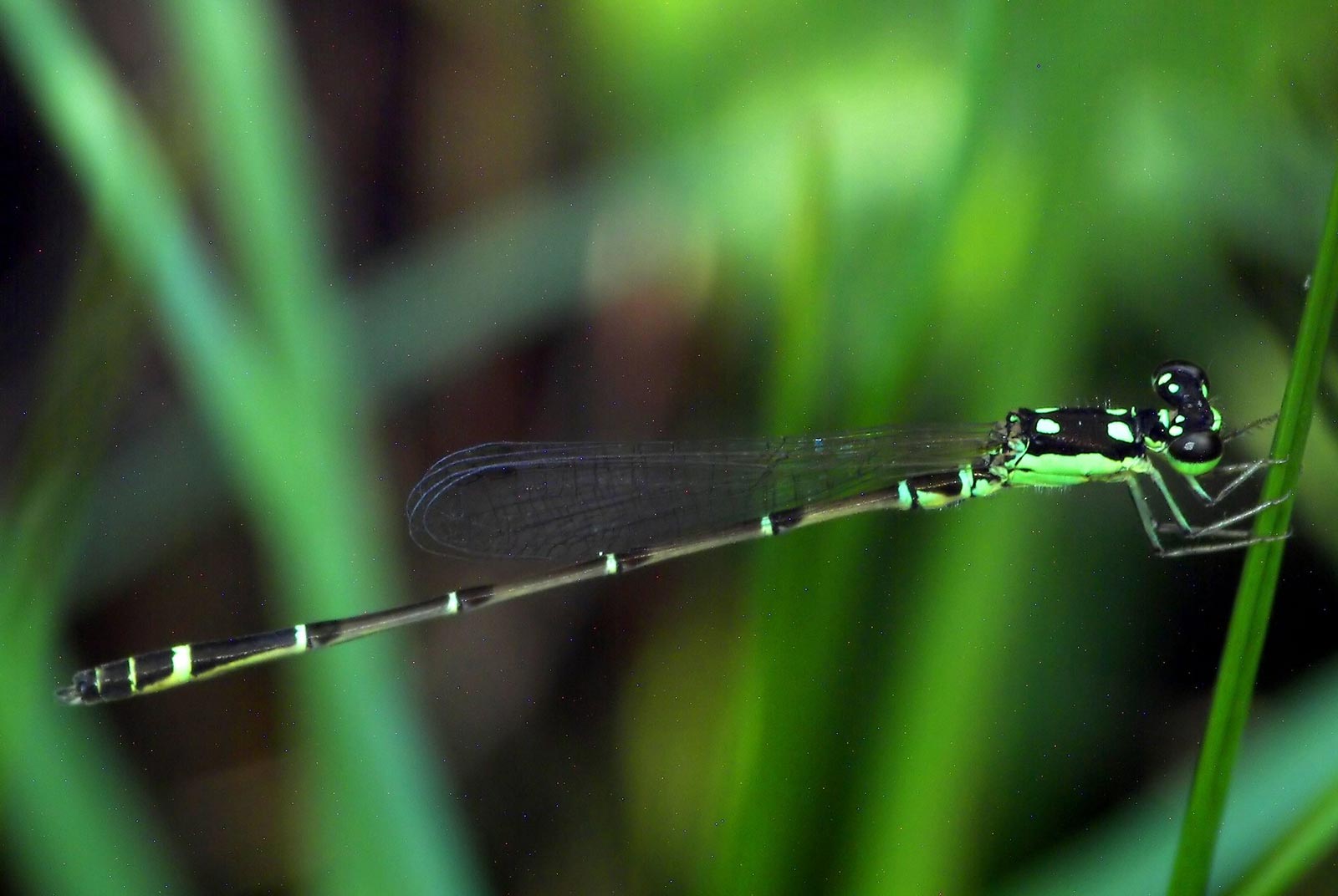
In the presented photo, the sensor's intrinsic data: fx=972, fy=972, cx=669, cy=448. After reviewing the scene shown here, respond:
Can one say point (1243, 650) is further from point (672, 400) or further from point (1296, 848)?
point (672, 400)

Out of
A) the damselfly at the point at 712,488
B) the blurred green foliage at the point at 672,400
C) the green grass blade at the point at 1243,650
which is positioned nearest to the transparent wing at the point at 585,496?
the damselfly at the point at 712,488

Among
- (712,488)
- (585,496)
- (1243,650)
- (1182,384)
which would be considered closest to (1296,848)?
(1243,650)

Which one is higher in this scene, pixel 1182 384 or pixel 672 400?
pixel 672 400

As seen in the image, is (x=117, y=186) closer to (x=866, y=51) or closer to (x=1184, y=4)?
(x=866, y=51)

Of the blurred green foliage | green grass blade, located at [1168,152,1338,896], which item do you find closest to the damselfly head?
the blurred green foliage

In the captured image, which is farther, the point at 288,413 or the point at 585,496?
the point at 585,496

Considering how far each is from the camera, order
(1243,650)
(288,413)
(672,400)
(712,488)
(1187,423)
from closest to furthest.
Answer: (1243,650)
(288,413)
(1187,423)
(712,488)
(672,400)
